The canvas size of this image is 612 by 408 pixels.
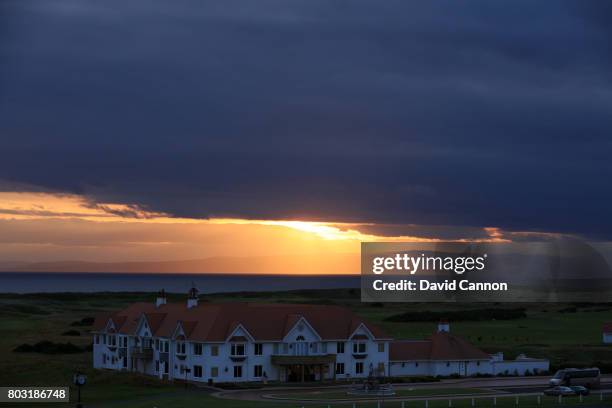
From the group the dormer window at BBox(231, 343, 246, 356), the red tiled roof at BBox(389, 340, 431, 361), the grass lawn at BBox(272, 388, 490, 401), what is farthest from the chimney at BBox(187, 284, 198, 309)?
the grass lawn at BBox(272, 388, 490, 401)

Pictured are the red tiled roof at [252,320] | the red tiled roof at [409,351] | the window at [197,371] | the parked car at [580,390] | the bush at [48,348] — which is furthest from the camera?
the bush at [48,348]

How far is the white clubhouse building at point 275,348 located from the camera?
309ft

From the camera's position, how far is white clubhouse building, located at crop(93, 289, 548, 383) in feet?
309

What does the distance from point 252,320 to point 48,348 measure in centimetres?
3029

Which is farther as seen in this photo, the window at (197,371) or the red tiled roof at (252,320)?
the red tiled roof at (252,320)

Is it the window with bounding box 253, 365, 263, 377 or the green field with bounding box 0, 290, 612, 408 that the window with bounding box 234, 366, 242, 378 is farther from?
the green field with bounding box 0, 290, 612, 408

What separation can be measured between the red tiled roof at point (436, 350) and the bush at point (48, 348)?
1579 inches

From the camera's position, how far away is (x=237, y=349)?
94500 millimetres

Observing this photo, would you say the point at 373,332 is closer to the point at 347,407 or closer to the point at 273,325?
the point at 273,325

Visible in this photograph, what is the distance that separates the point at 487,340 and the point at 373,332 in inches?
1558

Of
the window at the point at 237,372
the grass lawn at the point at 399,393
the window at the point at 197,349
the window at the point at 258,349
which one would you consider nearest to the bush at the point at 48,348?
the window at the point at 197,349

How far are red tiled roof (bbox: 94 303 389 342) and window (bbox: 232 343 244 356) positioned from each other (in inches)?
49.2

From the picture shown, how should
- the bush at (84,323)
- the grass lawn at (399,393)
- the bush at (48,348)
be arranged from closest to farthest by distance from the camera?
1. the grass lawn at (399,393)
2. the bush at (48,348)
3. the bush at (84,323)

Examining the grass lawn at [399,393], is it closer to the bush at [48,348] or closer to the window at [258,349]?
the window at [258,349]
